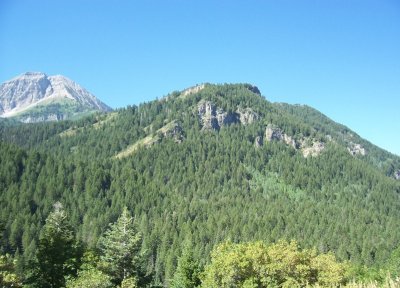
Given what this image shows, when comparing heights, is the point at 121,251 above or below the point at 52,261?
above

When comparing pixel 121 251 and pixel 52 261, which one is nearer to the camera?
pixel 52 261

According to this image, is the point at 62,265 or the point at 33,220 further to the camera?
the point at 33,220

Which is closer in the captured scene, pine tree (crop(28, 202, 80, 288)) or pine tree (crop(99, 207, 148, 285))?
pine tree (crop(28, 202, 80, 288))

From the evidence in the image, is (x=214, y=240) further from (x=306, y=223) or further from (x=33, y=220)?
(x=33, y=220)

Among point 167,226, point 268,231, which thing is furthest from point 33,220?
point 268,231

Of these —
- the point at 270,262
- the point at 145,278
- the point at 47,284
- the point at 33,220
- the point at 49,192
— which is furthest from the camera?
the point at 49,192

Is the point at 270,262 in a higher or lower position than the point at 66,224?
lower

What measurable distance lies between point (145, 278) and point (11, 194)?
521 ft

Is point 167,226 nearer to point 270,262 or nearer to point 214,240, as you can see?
point 214,240

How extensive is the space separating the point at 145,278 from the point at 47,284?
35.2 ft

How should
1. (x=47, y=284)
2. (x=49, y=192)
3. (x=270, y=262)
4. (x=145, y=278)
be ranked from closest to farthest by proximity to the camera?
(x=47, y=284) < (x=145, y=278) < (x=270, y=262) < (x=49, y=192)

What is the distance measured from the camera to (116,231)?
42.3 meters

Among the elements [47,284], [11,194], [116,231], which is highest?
[11,194]

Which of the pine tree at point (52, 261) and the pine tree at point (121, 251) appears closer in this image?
the pine tree at point (52, 261)
